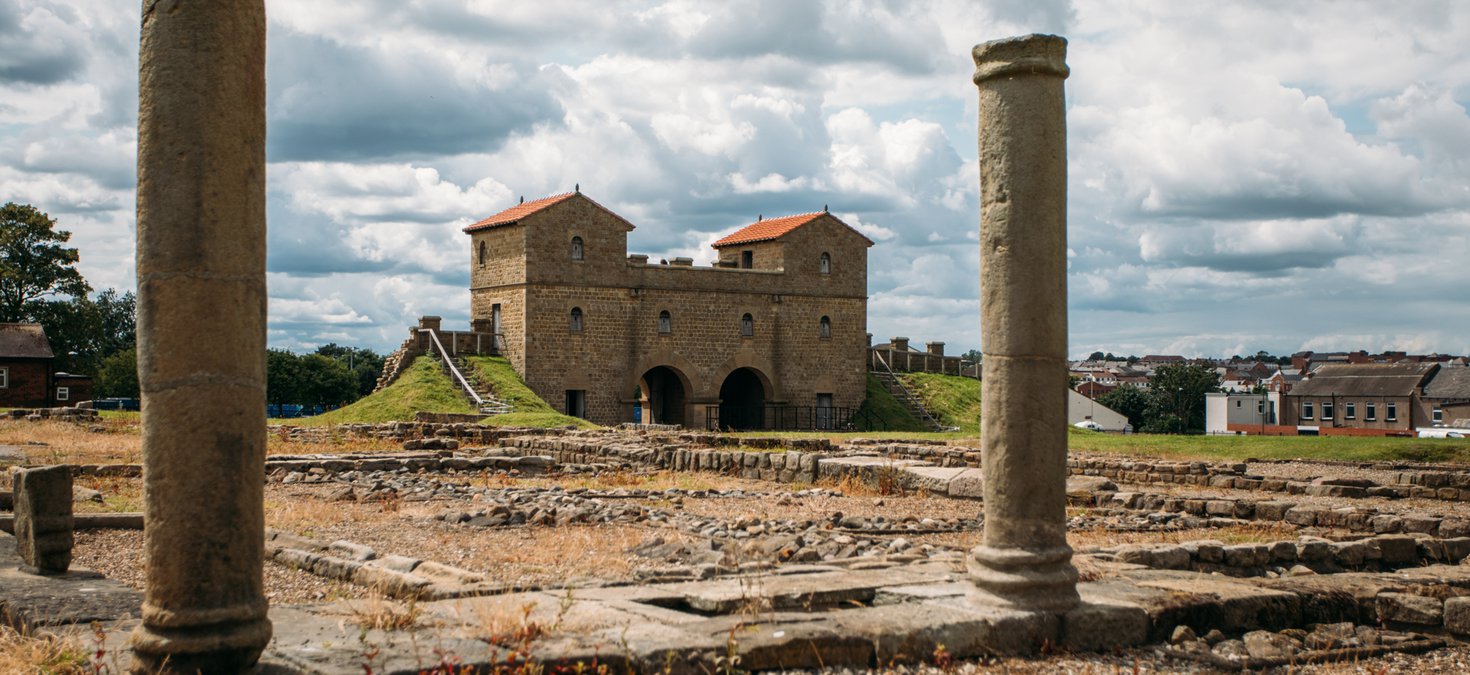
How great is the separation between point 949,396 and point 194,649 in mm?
45575

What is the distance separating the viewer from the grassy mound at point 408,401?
3738cm

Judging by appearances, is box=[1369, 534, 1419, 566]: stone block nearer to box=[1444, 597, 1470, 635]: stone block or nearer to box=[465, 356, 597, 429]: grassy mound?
box=[1444, 597, 1470, 635]: stone block

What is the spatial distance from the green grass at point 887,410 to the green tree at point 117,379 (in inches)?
1583

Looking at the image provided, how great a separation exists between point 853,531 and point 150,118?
8579 mm

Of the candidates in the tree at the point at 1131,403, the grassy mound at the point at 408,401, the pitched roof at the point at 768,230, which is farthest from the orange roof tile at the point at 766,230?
the tree at the point at 1131,403

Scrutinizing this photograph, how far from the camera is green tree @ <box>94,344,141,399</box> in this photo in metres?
67.8

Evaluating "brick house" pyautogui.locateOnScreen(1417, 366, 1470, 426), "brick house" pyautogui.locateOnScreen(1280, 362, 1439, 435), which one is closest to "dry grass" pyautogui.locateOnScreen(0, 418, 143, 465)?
"brick house" pyautogui.locateOnScreen(1280, 362, 1439, 435)

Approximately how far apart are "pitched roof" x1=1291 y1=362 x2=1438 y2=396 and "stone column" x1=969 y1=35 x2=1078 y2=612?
7212 cm

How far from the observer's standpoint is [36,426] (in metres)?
30.7

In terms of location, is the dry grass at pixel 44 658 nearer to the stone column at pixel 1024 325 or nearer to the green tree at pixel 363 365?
the stone column at pixel 1024 325

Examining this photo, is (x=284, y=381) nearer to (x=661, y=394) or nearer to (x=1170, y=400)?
(x=661, y=394)

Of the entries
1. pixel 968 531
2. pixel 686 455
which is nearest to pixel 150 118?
pixel 968 531

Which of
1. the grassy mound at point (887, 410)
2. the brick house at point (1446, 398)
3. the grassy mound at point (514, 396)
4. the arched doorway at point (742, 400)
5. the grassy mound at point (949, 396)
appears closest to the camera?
the grassy mound at point (514, 396)

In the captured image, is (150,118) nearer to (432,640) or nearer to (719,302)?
(432,640)
